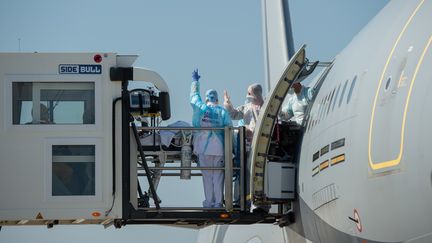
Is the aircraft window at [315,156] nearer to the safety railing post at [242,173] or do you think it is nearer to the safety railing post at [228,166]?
the safety railing post at [242,173]

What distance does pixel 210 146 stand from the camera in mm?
13375

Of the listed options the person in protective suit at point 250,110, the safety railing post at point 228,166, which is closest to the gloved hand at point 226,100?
the person in protective suit at point 250,110

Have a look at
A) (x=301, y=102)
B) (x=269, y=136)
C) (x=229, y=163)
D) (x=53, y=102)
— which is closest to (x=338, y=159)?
A: (x=269, y=136)

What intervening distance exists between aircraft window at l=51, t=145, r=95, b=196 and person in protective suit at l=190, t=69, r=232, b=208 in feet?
5.28

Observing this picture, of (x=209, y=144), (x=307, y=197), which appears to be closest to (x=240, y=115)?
(x=209, y=144)

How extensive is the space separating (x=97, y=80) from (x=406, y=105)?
18.6 ft

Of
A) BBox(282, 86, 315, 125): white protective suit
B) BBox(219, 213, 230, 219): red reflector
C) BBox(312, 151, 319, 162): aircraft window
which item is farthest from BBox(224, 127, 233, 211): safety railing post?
BBox(312, 151, 319, 162): aircraft window

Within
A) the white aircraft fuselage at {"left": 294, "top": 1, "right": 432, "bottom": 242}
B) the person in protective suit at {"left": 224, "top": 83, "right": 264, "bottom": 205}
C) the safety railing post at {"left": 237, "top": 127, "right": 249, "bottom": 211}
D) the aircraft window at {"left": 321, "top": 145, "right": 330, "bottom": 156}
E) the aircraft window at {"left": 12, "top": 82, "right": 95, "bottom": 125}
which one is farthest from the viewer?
the person in protective suit at {"left": 224, "top": 83, "right": 264, "bottom": 205}

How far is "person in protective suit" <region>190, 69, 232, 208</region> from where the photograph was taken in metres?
13.4

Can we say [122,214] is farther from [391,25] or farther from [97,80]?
[391,25]

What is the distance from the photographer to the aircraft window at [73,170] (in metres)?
12.5

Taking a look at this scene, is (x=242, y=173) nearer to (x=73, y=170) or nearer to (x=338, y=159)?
(x=73, y=170)

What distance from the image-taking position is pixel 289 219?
12734 mm

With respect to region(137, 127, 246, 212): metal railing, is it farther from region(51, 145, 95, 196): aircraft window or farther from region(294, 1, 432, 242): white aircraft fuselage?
region(294, 1, 432, 242): white aircraft fuselage
